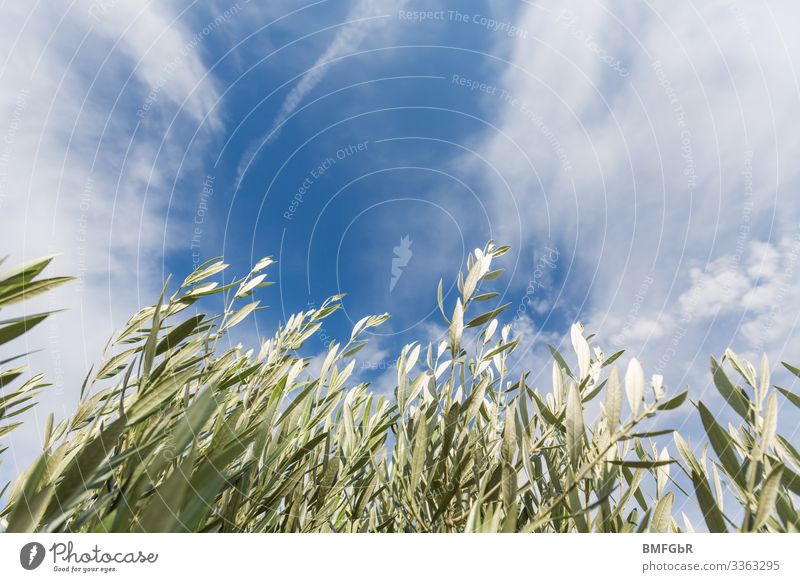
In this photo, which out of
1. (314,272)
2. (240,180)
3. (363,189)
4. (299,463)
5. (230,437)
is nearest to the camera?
(230,437)

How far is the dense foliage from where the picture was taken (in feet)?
1.75

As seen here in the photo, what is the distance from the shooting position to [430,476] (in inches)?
28.9

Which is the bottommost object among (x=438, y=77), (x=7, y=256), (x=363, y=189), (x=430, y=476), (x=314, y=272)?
(x=430, y=476)

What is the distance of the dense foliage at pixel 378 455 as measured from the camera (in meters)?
0.53

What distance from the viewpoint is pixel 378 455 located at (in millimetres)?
1023

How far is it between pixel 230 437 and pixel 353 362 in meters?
0.68

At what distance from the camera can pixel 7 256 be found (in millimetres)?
594

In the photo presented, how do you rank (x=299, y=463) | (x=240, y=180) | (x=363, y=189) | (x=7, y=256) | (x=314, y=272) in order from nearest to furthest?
(x=7, y=256) → (x=299, y=463) → (x=240, y=180) → (x=314, y=272) → (x=363, y=189)
